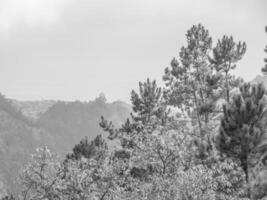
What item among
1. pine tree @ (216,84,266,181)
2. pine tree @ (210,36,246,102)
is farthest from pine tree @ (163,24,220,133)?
pine tree @ (216,84,266,181)

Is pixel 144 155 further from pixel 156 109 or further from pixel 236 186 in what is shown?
pixel 156 109

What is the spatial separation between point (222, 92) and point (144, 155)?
1841 cm

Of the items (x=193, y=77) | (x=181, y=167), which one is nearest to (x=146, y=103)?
(x=193, y=77)

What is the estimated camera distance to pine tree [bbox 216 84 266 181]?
814 inches

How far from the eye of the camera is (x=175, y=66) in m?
40.9

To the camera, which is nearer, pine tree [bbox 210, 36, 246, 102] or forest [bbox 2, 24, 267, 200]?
forest [bbox 2, 24, 267, 200]

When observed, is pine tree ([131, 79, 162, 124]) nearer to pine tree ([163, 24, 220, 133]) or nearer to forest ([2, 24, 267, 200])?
pine tree ([163, 24, 220, 133])

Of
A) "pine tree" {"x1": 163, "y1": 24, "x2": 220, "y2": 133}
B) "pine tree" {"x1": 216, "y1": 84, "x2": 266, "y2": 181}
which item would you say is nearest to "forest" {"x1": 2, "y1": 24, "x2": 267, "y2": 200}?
"pine tree" {"x1": 216, "y1": 84, "x2": 266, "y2": 181}

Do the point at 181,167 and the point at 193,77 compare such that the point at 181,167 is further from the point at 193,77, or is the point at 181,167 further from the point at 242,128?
the point at 193,77

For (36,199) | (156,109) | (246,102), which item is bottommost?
(36,199)

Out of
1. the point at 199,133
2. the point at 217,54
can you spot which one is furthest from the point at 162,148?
the point at 217,54

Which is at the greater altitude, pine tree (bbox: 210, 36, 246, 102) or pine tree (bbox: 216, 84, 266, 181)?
pine tree (bbox: 210, 36, 246, 102)

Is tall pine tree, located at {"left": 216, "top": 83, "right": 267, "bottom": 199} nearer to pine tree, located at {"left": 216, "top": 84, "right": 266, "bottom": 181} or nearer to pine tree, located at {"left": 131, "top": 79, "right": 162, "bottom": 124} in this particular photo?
pine tree, located at {"left": 216, "top": 84, "right": 266, "bottom": 181}

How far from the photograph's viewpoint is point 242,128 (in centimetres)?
2067
